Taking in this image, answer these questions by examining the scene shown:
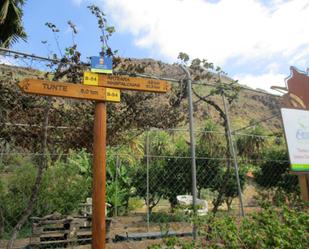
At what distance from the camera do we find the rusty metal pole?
3016 millimetres

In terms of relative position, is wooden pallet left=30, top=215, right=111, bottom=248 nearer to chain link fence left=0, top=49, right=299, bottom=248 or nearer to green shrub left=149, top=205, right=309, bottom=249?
chain link fence left=0, top=49, right=299, bottom=248

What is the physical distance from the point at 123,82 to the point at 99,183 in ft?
3.28

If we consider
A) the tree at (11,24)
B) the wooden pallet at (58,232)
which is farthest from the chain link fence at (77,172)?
the tree at (11,24)

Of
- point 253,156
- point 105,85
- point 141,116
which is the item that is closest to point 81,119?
point 141,116

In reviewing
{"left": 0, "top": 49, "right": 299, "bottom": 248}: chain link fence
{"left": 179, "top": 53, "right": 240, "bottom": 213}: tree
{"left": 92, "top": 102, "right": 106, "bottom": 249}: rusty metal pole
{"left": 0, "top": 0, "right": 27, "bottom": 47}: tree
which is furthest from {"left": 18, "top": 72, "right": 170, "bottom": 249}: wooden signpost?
{"left": 0, "top": 0, "right": 27, "bottom": 47}: tree

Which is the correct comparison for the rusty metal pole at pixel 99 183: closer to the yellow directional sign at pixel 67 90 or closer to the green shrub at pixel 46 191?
the yellow directional sign at pixel 67 90

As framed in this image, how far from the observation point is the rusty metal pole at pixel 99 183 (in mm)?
3016

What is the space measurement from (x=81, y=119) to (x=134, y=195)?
7446mm

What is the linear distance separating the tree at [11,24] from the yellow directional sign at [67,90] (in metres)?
9.23

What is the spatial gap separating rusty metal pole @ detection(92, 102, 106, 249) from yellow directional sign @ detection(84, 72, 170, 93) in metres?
0.21

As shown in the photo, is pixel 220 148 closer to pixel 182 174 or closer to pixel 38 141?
pixel 182 174

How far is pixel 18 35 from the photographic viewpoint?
12.1 m

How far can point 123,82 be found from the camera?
3459 mm

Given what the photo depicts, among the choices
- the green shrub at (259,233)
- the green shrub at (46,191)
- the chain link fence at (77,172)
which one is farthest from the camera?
the green shrub at (46,191)
